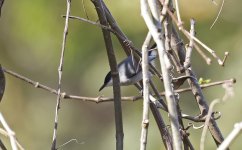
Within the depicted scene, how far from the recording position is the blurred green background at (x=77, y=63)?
241 inches

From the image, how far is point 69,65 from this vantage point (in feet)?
24.5

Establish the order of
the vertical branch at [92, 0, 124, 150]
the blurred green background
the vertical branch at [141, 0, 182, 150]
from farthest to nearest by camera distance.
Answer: the blurred green background < the vertical branch at [92, 0, 124, 150] < the vertical branch at [141, 0, 182, 150]

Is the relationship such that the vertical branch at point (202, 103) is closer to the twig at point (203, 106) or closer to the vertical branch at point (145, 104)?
the twig at point (203, 106)

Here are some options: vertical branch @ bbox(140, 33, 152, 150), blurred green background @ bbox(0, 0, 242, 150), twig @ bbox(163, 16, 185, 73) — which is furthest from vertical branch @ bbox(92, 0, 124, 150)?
blurred green background @ bbox(0, 0, 242, 150)

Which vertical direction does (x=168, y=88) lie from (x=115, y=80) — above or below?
below

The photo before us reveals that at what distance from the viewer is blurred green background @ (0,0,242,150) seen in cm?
612

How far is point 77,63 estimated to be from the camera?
7.38 metres

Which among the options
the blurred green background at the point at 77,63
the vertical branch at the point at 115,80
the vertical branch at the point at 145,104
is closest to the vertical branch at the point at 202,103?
the vertical branch at the point at 115,80

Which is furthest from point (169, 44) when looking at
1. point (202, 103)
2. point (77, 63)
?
point (77, 63)

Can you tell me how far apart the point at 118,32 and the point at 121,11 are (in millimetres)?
4934

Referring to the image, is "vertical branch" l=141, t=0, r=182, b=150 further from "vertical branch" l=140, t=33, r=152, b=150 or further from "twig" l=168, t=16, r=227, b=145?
"twig" l=168, t=16, r=227, b=145

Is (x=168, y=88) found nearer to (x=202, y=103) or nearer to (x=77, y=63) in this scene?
(x=202, y=103)

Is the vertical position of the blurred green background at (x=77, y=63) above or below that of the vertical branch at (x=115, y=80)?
above

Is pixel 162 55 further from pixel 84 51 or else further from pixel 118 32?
pixel 84 51
